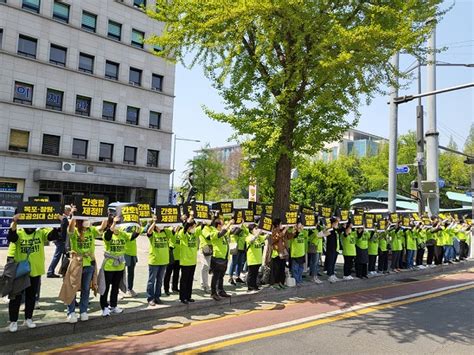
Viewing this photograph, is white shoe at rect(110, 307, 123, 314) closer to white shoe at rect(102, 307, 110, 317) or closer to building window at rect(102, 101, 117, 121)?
white shoe at rect(102, 307, 110, 317)

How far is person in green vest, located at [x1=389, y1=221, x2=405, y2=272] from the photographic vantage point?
13.9 m

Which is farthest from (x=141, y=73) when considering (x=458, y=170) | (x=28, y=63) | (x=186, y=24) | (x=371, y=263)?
(x=458, y=170)

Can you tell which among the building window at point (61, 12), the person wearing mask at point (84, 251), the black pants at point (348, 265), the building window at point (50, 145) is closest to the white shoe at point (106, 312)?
the person wearing mask at point (84, 251)

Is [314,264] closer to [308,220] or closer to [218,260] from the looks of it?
[308,220]

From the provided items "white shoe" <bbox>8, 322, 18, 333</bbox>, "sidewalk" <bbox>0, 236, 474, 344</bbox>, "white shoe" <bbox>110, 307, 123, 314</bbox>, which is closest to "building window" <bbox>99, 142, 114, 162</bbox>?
"sidewalk" <bbox>0, 236, 474, 344</bbox>

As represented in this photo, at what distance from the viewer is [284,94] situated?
33.7 ft

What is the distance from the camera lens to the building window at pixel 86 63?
30516 mm

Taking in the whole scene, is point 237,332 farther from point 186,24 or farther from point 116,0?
point 116,0

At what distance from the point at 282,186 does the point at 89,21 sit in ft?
85.9

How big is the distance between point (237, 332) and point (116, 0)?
32012 mm

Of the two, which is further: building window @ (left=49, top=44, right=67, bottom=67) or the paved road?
building window @ (left=49, top=44, right=67, bottom=67)

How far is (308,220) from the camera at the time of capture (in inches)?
438

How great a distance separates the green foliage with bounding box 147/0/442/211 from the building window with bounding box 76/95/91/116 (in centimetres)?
2068

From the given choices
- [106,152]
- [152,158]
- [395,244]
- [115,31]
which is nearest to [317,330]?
[395,244]
